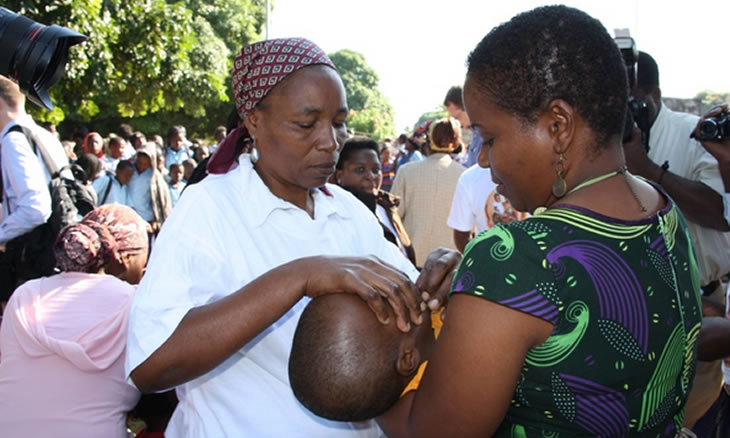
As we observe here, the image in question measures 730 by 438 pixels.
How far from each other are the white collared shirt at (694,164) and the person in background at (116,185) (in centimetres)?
652

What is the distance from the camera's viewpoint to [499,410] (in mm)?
1281

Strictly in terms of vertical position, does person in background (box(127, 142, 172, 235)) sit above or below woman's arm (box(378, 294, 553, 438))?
below

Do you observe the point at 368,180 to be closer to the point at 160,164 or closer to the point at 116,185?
the point at 116,185

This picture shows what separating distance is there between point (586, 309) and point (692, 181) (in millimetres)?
2493

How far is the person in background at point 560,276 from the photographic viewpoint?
1.23 metres

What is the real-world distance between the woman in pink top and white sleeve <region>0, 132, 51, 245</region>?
147 centimetres

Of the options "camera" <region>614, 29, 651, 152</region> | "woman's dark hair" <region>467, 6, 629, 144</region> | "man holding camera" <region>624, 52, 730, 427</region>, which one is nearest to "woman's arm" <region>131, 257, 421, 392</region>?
"woman's dark hair" <region>467, 6, 629, 144</region>

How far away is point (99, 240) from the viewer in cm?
287

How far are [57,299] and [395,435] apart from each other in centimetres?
190

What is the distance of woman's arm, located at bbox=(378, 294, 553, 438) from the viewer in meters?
1.23

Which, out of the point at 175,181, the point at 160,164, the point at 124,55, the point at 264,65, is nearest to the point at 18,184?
the point at 264,65

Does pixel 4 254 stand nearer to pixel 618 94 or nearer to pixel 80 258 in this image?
pixel 80 258

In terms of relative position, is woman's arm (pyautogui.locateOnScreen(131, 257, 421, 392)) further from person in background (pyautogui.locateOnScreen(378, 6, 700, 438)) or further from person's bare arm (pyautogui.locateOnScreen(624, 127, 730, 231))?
person's bare arm (pyautogui.locateOnScreen(624, 127, 730, 231))

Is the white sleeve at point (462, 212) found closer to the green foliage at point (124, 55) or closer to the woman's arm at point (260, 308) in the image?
the woman's arm at point (260, 308)
